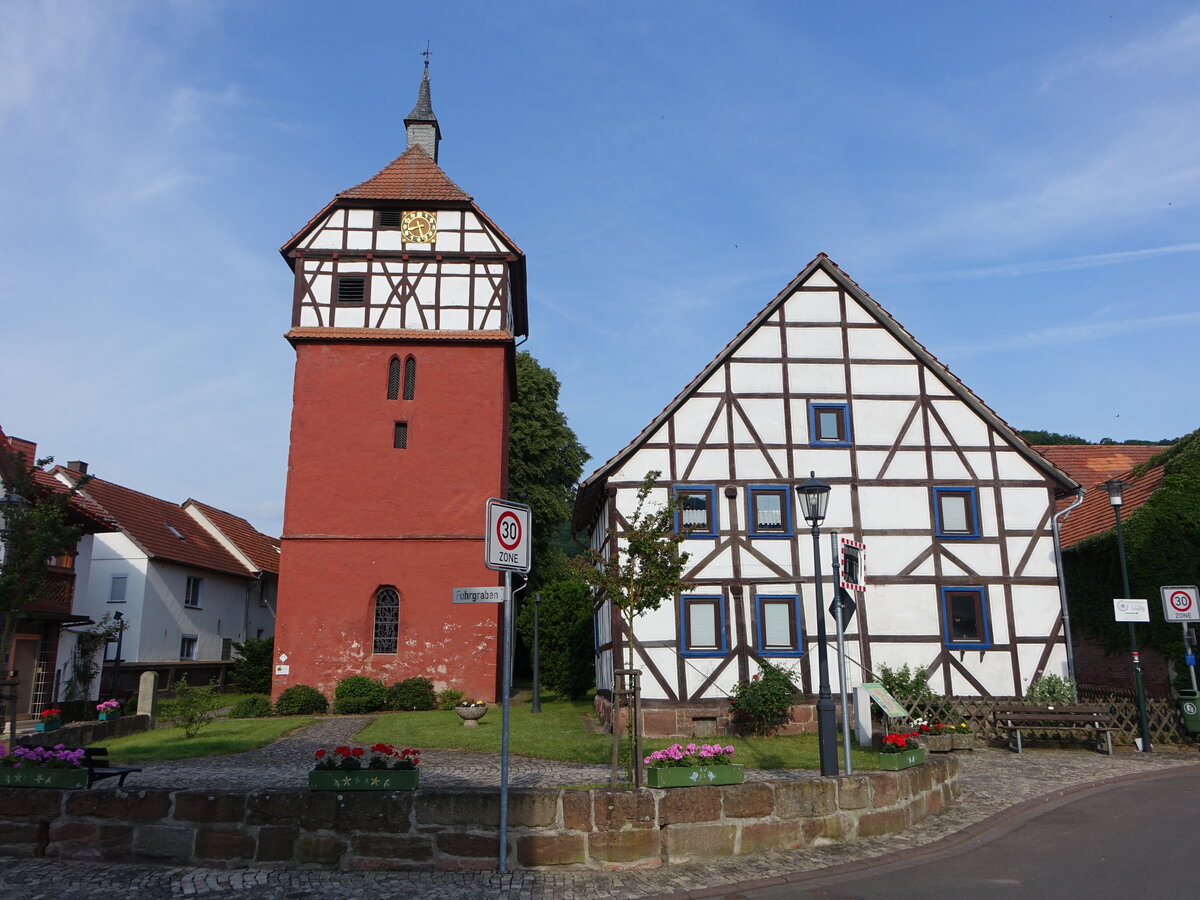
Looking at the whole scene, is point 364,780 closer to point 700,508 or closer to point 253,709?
point 700,508

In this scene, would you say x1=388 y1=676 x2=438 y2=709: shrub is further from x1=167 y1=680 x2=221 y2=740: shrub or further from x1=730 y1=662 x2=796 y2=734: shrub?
x1=730 y1=662 x2=796 y2=734: shrub

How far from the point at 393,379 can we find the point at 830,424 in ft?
44.3

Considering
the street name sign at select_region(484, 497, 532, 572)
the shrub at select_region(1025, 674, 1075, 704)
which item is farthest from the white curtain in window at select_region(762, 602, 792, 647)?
the street name sign at select_region(484, 497, 532, 572)

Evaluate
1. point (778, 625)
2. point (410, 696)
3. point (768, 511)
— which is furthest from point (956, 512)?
point (410, 696)

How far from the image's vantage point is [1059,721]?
17516mm

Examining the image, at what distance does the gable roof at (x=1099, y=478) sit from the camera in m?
20.8

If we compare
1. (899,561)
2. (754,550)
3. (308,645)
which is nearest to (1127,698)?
(899,561)

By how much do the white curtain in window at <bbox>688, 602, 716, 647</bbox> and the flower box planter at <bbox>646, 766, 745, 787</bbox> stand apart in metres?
10.8

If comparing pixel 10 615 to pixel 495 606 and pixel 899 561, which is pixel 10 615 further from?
pixel 899 561

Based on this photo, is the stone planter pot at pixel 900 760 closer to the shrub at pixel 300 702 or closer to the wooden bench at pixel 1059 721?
the wooden bench at pixel 1059 721

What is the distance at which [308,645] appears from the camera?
977 inches

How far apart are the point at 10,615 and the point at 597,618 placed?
46.5ft

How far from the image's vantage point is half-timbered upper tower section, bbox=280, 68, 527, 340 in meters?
27.1

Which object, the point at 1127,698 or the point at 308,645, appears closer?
the point at 1127,698
